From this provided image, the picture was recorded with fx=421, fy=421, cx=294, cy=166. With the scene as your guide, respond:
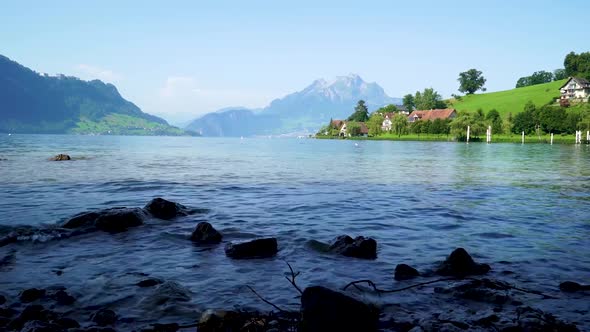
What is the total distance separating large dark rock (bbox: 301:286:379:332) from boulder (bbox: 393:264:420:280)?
145 inches

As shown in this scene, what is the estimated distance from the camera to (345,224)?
18078mm

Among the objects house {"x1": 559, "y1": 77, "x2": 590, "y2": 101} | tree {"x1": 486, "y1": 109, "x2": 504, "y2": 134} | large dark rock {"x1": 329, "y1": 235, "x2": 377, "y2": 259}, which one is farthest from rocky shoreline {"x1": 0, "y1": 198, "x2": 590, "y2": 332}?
house {"x1": 559, "y1": 77, "x2": 590, "y2": 101}

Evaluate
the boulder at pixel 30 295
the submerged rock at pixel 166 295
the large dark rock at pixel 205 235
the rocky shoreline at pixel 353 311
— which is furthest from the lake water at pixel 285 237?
the boulder at pixel 30 295

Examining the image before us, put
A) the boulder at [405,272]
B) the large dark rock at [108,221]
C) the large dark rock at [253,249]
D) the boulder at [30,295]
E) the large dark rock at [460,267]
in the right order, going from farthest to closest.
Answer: the large dark rock at [108,221], the large dark rock at [253,249], the large dark rock at [460,267], the boulder at [405,272], the boulder at [30,295]

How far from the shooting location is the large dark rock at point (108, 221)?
649 inches

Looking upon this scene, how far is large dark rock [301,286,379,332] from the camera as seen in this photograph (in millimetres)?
6836

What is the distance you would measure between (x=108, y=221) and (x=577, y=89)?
22850 centimetres

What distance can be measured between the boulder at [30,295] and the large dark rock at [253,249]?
5037 mm

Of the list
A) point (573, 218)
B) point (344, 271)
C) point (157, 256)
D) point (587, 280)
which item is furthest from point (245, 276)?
point (573, 218)

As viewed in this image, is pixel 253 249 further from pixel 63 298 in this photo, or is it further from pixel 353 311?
pixel 353 311

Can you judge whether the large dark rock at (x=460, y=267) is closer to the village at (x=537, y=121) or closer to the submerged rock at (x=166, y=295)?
the submerged rock at (x=166, y=295)

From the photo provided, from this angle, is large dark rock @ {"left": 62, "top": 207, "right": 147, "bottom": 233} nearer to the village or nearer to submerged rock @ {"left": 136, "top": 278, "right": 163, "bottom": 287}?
submerged rock @ {"left": 136, "top": 278, "right": 163, "bottom": 287}

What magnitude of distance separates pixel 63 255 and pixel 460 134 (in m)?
177

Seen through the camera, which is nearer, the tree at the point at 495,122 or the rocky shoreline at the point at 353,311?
the rocky shoreline at the point at 353,311
